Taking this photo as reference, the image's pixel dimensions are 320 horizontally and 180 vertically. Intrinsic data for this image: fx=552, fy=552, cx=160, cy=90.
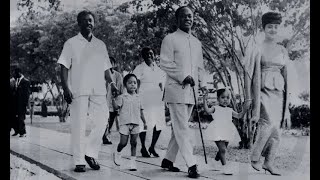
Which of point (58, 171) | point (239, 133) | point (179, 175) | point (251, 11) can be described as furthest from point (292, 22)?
point (58, 171)

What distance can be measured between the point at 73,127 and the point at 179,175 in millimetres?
1338

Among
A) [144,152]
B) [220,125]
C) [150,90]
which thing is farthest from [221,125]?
[144,152]

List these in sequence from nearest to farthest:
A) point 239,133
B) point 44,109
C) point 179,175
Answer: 1. point 179,175
2. point 239,133
3. point 44,109

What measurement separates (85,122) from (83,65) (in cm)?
64

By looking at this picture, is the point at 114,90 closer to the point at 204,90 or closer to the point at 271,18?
the point at 204,90

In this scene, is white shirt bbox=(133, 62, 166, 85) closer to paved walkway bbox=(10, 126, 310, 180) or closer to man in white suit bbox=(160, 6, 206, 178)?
man in white suit bbox=(160, 6, 206, 178)

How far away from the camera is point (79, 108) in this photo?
617 cm

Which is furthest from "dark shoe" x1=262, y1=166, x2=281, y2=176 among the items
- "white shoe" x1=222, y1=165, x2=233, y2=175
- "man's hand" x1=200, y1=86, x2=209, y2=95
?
"man's hand" x1=200, y1=86, x2=209, y2=95

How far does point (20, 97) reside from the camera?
676 cm

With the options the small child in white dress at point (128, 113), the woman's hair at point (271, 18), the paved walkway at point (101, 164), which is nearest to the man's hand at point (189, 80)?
the small child in white dress at point (128, 113)

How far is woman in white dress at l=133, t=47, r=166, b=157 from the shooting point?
6.58 metres

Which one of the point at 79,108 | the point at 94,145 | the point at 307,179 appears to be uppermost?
the point at 79,108

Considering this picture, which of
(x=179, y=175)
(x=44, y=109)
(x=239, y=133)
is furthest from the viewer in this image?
(x=44, y=109)

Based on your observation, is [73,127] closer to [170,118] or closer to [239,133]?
[170,118]
